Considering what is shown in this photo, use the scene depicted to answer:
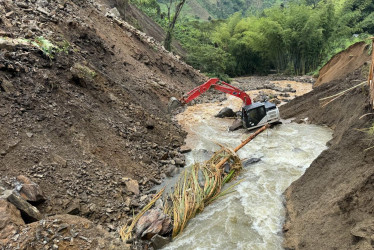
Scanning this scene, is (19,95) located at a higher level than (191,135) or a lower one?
higher

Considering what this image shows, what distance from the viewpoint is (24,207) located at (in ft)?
14.7

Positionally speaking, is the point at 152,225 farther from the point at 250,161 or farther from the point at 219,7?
A: the point at 219,7

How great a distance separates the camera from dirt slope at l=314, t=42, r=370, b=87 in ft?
44.0

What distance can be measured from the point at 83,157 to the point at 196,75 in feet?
45.4

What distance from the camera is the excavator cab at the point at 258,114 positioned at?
401 inches

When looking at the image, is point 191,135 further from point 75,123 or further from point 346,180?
point 346,180

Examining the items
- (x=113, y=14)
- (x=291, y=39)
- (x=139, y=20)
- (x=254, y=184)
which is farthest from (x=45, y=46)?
(x=139, y=20)

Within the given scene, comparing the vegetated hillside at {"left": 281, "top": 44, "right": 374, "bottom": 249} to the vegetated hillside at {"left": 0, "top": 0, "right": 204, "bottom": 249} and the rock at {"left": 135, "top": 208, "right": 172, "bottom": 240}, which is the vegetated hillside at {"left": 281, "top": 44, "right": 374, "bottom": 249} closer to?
the rock at {"left": 135, "top": 208, "right": 172, "bottom": 240}

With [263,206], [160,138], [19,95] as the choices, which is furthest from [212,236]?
[19,95]

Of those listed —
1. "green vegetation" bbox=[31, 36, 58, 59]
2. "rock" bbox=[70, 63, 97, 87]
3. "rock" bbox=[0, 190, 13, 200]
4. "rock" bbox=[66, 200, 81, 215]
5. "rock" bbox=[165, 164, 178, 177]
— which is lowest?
"rock" bbox=[165, 164, 178, 177]

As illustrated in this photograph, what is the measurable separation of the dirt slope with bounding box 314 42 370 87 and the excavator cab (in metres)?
4.99

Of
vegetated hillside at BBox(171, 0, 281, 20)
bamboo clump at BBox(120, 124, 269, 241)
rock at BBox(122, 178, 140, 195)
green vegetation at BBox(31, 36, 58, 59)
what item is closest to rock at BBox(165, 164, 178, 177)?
bamboo clump at BBox(120, 124, 269, 241)

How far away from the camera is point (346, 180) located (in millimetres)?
4852

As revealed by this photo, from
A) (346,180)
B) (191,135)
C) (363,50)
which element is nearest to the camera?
(346,180)
